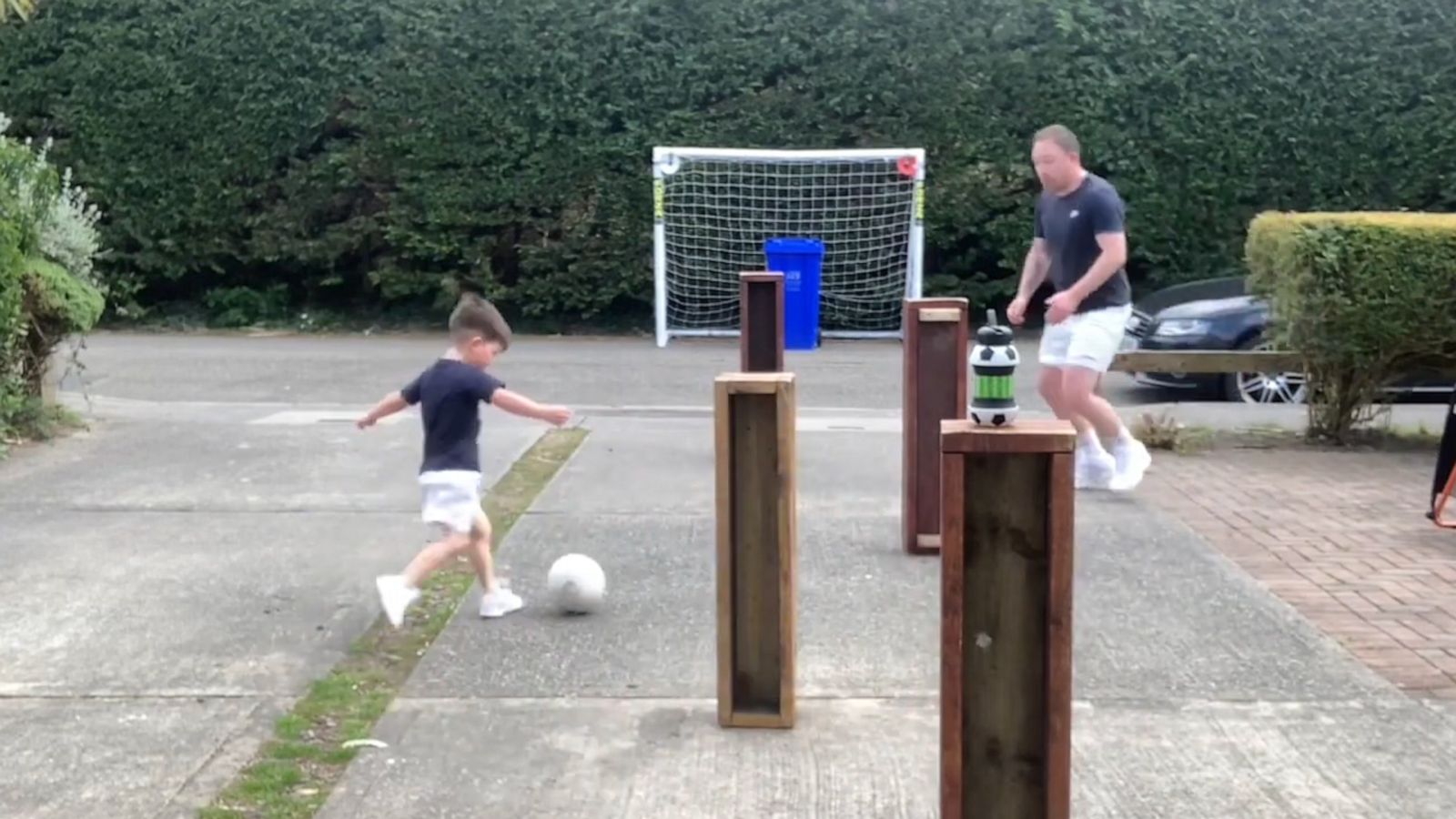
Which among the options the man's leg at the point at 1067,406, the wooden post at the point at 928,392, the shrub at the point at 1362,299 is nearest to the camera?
the wooden post at the point at 928,392

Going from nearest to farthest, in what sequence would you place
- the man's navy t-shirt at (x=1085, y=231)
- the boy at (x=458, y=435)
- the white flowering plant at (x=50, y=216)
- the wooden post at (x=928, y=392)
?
the boy at (x=458, y=435), the wooden post at (x=928, y=392), the man's navy t-shirt at (x=1085, y=231), the white flowering plant at (x=50, y=216)

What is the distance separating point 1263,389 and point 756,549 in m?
8.60

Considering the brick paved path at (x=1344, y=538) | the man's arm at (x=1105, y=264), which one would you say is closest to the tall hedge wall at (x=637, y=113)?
the brick paved path at (x=1344, y=538)

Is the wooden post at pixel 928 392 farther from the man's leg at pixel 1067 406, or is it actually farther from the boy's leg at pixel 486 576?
the boy's leg at pixel 486 576

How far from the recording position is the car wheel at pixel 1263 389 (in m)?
12.1

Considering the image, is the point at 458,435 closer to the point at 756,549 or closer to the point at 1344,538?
the point at 756,549

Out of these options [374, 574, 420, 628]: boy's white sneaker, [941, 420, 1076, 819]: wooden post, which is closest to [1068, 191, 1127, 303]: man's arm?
[374, 574, 420, 628]: boy's white sneaker

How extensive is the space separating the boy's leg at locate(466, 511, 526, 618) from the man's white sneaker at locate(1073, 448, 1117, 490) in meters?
3.35

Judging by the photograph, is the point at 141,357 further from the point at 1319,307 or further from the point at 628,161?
the point at 1319,307

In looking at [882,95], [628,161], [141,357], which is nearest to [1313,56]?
[882,95]

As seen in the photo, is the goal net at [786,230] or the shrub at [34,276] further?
the goal net at [786,230]

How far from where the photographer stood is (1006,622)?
3.25 meters

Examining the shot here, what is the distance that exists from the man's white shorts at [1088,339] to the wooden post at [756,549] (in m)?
→ 3.41

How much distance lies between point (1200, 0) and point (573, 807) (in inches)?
577
